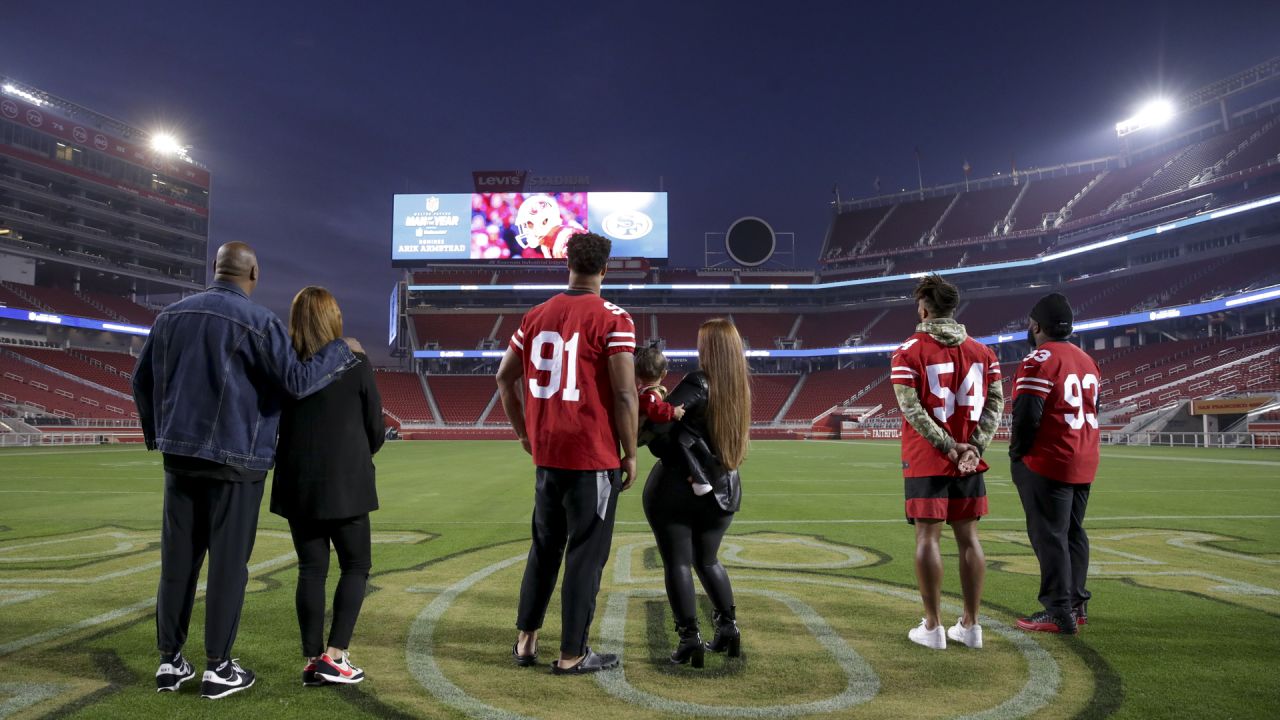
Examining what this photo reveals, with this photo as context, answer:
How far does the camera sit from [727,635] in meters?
3.87

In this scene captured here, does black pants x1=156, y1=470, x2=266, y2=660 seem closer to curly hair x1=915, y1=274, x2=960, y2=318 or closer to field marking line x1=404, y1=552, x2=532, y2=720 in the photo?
field marking line x1=404, y1=552, x2=532, y2=720

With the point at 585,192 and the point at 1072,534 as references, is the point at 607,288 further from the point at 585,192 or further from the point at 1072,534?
the point at 1072,534

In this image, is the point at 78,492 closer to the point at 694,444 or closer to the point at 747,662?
the point at 694,444

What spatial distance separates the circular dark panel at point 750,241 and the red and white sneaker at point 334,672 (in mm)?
61104

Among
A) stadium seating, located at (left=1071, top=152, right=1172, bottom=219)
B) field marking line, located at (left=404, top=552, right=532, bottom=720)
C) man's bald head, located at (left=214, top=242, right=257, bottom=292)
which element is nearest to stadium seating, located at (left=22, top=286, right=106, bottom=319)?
field marking line, located at (left=404, top=552, right=532, bottom=720)

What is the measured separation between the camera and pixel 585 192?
52188 mm

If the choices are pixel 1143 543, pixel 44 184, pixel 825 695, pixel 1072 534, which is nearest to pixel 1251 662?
pixel 1072 534

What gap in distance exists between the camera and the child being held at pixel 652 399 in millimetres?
3746

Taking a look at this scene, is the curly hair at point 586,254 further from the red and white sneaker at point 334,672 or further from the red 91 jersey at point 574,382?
the red and white sneaker at point 334,672

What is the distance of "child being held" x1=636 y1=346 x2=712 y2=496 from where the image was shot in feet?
12.3

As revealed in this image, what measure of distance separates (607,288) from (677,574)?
6164 cm

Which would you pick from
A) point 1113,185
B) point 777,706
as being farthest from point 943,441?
point 1113,185

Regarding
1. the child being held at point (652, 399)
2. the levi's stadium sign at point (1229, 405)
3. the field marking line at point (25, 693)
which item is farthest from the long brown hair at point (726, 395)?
the levi's stadium sign at point (1229, 405)

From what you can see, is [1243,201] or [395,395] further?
[395,395]
